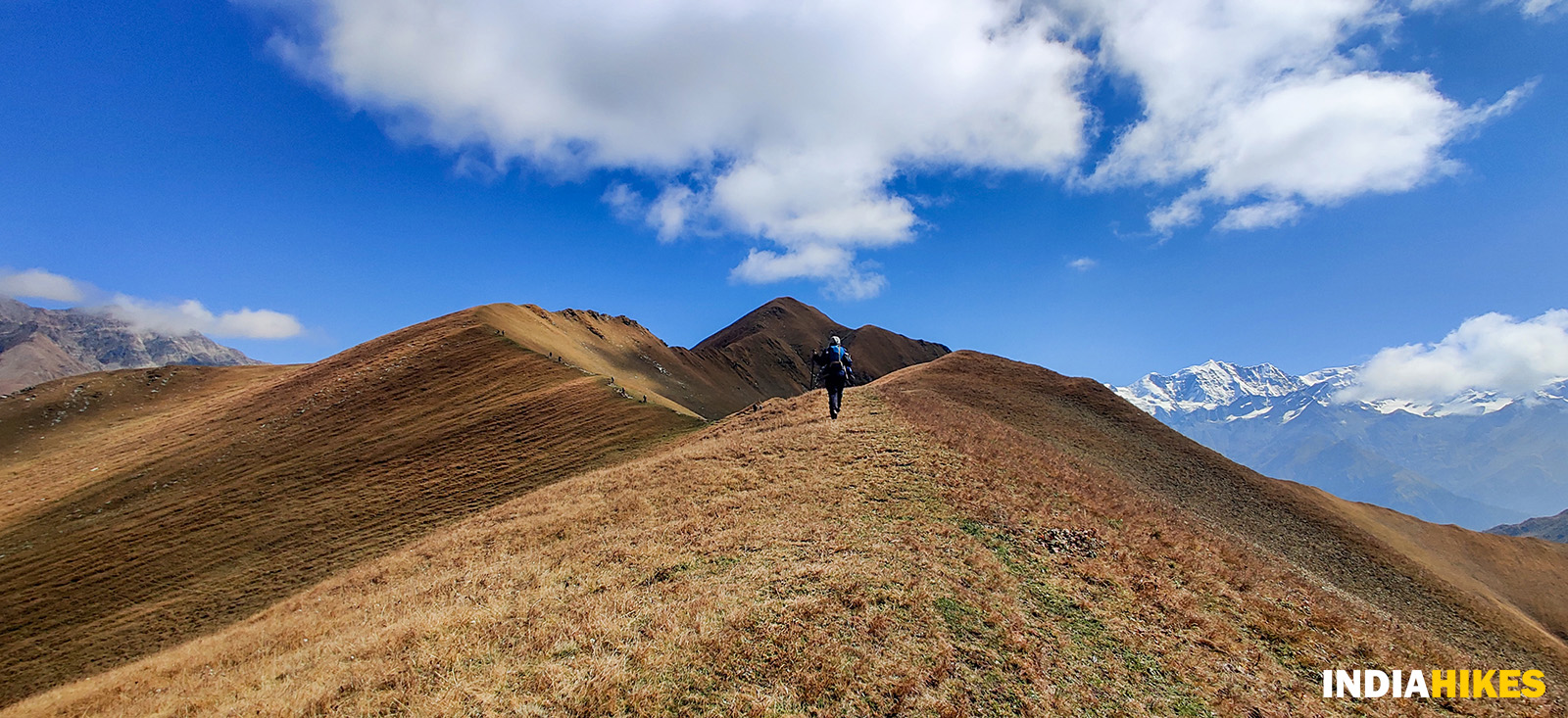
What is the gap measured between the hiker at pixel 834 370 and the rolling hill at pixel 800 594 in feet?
4.24

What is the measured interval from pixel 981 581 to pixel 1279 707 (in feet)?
16.3

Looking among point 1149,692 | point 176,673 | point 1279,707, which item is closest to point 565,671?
point 1149,692

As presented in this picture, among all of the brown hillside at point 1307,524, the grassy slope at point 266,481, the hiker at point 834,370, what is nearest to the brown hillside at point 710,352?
the grassy slope at point 266,481

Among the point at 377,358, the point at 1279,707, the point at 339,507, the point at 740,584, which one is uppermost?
the point at 377,358

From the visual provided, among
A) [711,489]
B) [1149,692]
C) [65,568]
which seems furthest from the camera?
[65,568]

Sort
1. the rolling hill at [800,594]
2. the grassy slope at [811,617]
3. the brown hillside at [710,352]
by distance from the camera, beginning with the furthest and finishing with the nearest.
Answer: the brown hillside at [710,352] < the rolling hill at [800,594] < the grassy slope at [811,617]

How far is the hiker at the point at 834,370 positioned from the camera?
25.8 m

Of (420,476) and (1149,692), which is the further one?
(420,476)

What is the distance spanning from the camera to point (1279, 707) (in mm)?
9648

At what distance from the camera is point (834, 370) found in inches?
1014

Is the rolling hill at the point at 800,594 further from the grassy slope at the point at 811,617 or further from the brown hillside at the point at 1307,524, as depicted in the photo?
the brown hillside at the point at 1307,524

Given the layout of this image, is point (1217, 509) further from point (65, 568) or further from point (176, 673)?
point (65, 568)

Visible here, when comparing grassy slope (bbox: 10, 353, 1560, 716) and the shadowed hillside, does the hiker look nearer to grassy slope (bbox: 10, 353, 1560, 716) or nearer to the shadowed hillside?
grassy slope (bbox: 10, 353, 1560, 716)

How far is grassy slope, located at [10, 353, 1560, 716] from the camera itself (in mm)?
8406
